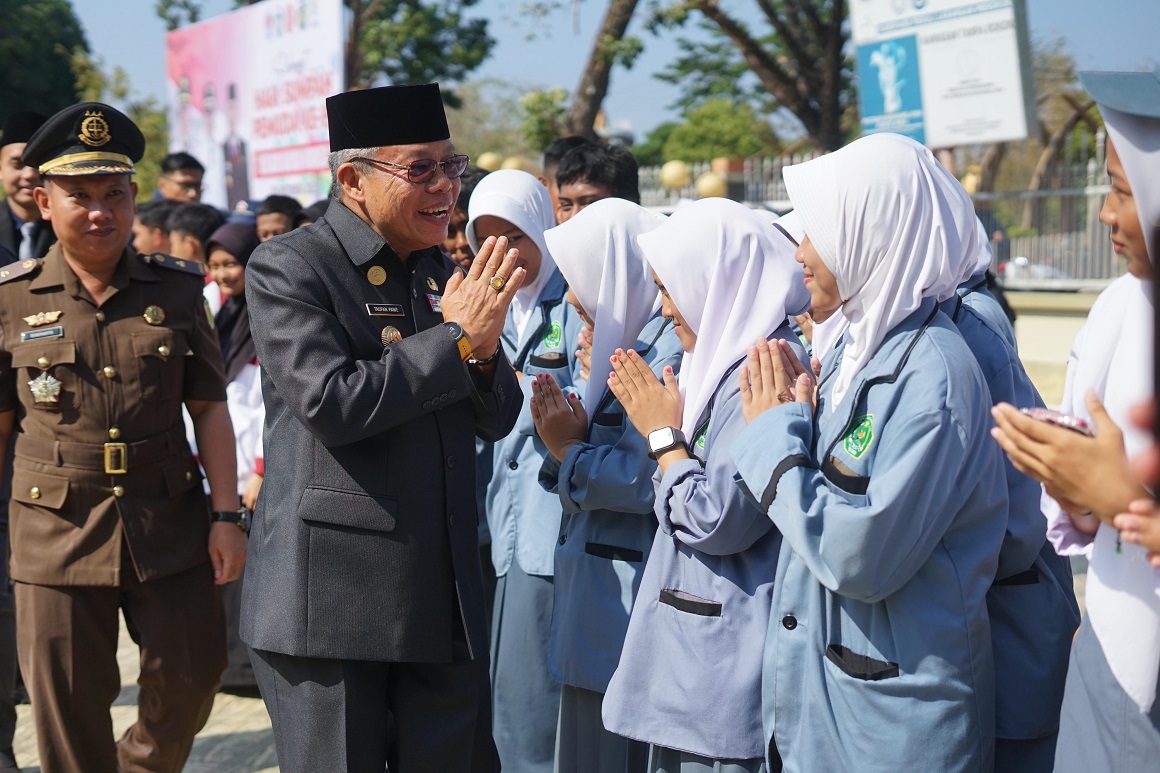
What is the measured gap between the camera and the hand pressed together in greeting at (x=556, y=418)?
126 inches

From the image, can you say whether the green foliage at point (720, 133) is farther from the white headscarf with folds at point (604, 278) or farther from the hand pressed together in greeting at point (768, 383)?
the hand pressed together in greeting at point (768, 383)

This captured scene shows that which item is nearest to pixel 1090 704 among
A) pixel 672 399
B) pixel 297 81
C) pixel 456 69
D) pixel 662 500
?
pixel 662 500

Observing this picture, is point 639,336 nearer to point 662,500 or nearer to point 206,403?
point 662,500

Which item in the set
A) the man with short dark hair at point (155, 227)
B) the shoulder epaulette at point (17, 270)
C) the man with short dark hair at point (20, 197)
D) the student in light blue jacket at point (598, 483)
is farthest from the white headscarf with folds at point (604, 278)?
the man with short dark hair at point (155, 227)

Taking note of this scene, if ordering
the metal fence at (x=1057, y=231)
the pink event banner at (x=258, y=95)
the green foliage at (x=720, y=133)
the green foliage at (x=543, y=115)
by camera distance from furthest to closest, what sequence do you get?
1. the green foliage at (x=720, y=133)
2. the green foliage at (x=543, y=115)
3. the pink event banner at (x=258, y=95)
4. the metal fence at (x=1057, y=231)

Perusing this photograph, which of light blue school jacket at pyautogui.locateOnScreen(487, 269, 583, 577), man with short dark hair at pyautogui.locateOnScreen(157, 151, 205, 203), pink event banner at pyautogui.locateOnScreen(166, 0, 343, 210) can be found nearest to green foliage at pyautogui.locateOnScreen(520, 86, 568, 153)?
pink event banner at pyautogui.locateOnScreen(166, 0, 343, 210)

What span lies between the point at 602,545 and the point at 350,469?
0.83m

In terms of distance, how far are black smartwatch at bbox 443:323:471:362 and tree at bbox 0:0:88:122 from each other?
33.9 metres

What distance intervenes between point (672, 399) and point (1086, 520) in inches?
41.1

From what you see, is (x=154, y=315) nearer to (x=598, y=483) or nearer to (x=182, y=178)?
(x=598, y=483)

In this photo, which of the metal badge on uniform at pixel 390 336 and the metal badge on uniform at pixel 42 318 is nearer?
the metal badge on uniform at pixel 390 336

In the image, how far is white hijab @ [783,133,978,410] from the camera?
2301 millimetres

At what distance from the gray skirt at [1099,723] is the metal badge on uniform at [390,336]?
5.26ft

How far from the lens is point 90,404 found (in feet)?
11.1
